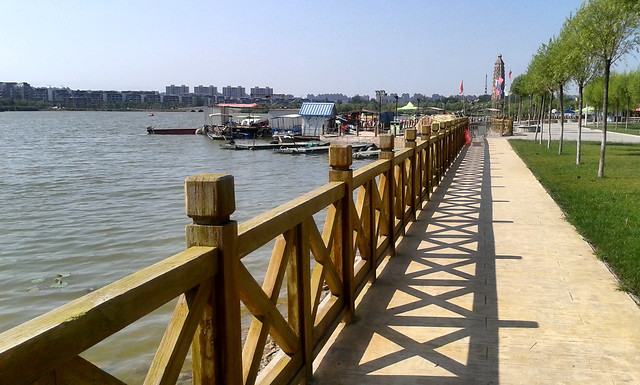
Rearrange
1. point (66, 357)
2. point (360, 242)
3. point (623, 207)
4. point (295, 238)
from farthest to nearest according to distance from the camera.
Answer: point (623, 207)
point (360, 242)
point (295, 238)
point (66, 357)

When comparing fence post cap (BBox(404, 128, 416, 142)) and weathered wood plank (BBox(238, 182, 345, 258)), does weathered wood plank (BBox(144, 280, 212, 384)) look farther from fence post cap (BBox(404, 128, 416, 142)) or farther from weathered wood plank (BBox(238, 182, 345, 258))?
fence post cap (BBox(404, 128, 416, 142))

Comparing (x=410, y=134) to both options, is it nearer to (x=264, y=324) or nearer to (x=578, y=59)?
(x=264, y=324)

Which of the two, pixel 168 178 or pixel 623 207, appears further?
pixel 168 178

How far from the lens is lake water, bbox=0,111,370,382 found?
7.23 meters

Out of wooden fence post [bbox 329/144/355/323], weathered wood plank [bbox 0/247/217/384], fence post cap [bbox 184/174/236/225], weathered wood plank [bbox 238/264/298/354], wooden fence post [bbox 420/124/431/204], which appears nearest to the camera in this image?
weathered wood plank [bbox 0/247/217/384]

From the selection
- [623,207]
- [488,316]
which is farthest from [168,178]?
[488,316]

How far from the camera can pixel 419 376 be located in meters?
3.38

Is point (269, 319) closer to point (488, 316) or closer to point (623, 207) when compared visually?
point (488, 316)

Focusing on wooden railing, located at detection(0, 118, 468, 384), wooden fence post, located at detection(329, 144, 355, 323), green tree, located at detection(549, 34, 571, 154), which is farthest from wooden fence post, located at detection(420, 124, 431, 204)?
green tree, located at detection(549, 34, 571, 154)

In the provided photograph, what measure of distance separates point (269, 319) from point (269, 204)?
48.5 feet

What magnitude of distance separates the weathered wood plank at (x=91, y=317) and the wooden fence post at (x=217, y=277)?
8 cm

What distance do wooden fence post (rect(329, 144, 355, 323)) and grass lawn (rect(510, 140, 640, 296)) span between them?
2.58 metres

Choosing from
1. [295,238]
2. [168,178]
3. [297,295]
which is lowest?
[168,178]

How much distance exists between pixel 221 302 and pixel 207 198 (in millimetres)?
441
